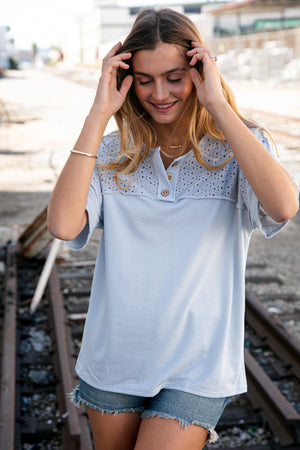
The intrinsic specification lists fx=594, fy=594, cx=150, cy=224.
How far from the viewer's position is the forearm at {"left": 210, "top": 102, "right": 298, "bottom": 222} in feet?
6.22

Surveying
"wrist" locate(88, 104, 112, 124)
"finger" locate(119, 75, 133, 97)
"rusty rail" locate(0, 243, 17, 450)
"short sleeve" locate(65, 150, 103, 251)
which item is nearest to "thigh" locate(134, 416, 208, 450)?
"short sleeve" locate(65, 150, 103, 251)

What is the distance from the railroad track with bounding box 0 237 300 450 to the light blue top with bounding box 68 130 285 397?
1665 millimetres

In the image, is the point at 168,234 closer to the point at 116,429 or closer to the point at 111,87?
the point at 111,87

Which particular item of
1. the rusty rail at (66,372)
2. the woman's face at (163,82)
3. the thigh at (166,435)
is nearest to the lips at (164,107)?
the woman's face at (163,82)

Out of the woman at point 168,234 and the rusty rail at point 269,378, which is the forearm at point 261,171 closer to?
the woman at point 168,234

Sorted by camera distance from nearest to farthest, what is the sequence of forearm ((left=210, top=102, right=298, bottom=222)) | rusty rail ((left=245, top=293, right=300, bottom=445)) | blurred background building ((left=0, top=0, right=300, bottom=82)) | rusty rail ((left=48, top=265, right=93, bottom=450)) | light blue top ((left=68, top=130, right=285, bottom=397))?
forearm ((left=210, top=102, right=298, bottom=222)), light blue top ((left=68, top=130, right=285, bottom=397)), rusty rail ((left=48, top=265, right=93, bottom=450)), rusty rail ((left=245, top=293, right=300, bottom=445)), blurred background building ((left=0, top=0, right=300, bottom=82))

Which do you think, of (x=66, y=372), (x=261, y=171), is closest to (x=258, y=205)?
(x=261, y=171)

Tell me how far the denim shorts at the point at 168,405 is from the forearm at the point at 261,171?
2.20ft

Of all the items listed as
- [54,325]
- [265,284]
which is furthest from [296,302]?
[54,325]

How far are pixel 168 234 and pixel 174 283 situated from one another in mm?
169

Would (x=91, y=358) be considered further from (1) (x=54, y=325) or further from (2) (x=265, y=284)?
(2) (x=265, y=284)

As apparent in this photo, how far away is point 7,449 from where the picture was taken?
11.2ft

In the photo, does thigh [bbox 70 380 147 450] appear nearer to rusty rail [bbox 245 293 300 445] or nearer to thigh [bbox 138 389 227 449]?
Answer: thigh [bbox 138 389 227 449]

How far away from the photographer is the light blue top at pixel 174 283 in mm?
1997
